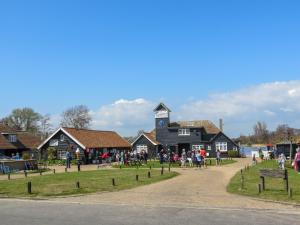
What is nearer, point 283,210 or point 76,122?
point 283,210

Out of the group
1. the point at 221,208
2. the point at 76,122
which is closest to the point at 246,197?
the point at 221,208

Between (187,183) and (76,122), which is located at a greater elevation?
(76,122)

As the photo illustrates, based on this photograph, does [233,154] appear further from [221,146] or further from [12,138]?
[12,138]

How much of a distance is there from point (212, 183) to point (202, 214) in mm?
10273

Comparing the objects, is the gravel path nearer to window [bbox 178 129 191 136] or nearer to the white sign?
window [bbox 178 129 191 136]

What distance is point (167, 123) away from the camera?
76438 millimetres

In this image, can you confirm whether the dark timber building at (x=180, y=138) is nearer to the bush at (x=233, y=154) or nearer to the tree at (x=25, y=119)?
the bush at (x=233, y=154)

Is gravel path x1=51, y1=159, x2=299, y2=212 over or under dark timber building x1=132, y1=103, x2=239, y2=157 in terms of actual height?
under

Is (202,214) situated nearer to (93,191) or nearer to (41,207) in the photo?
(41,207)

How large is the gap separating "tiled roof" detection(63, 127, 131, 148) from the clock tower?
576 cm

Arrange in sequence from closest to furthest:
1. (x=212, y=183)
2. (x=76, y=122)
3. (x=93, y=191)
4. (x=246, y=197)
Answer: (x=246, y=197) < (x=93, y=191) < (x=212, y=183) < (x=76, y=122)

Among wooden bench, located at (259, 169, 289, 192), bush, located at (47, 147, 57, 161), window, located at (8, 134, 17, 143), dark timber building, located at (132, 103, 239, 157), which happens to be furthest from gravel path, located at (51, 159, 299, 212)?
dark timber building, located at (132, 103, 239, 157)

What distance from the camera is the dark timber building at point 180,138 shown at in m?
74.8

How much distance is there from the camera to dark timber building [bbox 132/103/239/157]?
245ft
